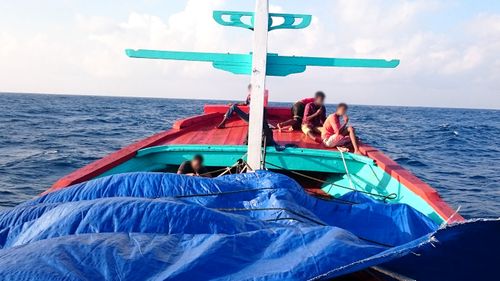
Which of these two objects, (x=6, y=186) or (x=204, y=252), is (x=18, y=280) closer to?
(x=204, y=252)

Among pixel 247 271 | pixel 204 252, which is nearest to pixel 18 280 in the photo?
pixel 204 252

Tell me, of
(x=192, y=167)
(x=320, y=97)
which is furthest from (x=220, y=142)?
(x=192, y=167)

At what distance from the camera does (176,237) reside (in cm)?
256

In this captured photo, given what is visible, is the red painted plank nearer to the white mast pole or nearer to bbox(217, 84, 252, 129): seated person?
the white mast pole

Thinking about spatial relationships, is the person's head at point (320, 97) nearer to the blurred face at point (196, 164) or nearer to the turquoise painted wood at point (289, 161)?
the turquoise painted wood at point (289, 161)

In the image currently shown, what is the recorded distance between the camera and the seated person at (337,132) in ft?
24.3

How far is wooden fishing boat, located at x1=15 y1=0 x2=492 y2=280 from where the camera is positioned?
2277 mm

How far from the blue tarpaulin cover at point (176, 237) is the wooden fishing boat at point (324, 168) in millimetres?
67

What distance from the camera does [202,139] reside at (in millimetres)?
8453

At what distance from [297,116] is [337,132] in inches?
99.8

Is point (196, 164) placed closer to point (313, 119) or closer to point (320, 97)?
point (320, 97)

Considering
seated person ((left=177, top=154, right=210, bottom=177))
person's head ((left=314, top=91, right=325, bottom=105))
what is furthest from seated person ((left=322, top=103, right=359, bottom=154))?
seated person ((left=177, top=154, right=210, bottom=177))

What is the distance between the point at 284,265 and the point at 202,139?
6419 mm

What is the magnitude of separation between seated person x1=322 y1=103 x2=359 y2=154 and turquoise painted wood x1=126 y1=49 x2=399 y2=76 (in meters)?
1.62
